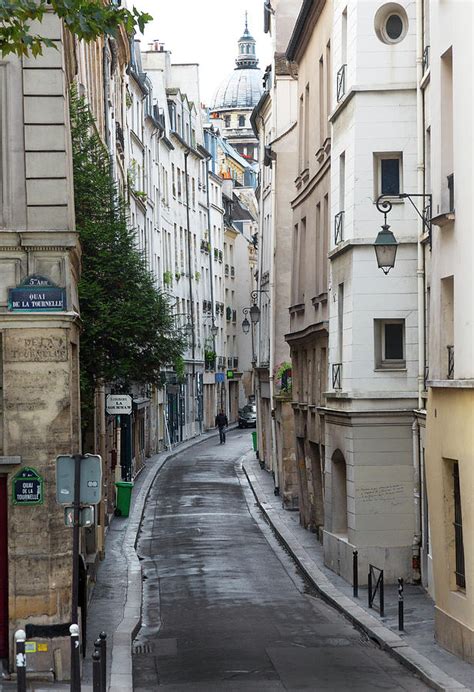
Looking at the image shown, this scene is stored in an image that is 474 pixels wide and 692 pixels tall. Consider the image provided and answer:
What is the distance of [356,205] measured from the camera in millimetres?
26453

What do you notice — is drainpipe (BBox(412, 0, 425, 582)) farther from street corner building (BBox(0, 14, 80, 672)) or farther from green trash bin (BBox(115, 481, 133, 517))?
green trash bin (BBox(115, 481, 133, 517))

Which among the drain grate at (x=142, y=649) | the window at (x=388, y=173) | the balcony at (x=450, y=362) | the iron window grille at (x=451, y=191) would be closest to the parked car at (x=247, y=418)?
the window at (x=388, y=173)

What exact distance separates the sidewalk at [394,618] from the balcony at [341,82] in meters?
9.15

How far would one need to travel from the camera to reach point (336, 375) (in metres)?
→ 28.0

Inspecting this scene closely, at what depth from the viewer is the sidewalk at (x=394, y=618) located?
1717 cm

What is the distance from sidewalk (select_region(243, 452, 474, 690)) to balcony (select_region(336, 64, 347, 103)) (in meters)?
9.15

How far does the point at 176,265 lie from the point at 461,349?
2374 inches

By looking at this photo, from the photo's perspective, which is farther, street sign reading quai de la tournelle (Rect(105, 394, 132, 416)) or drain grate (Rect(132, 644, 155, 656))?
street sign reading quai de la tournelle (Rect(105, 394, 132, 416))

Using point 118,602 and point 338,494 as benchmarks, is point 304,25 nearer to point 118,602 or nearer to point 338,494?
point 338,494

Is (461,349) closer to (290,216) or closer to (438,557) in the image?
(438,557)

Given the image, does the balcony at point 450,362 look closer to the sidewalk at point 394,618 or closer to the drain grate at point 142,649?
the sidewalk at point 394,618

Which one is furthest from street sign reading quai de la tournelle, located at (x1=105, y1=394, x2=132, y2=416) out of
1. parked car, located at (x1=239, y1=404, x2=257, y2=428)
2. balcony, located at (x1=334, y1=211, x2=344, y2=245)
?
parked car, located at (x1=239, y1=404, x2=257, y2=428)

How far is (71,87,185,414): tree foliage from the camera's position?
2741 cm

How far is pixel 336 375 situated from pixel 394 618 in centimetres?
714
